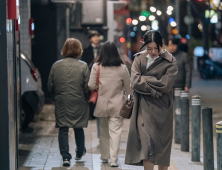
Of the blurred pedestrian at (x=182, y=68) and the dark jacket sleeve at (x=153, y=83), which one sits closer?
the dark jacket sleeve at (x=153, y=83)

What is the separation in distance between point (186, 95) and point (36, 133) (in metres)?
3.33

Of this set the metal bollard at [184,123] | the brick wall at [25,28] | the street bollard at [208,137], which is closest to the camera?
the street bollard at [208,137]

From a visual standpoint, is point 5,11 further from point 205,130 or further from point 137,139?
point 205,130

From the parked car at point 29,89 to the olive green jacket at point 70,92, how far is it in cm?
279

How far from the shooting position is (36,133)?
8.90 metres

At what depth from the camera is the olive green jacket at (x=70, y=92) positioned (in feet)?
20.0

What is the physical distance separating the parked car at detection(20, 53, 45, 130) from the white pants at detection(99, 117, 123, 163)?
3.01 meters

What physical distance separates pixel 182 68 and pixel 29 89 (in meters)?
3.14

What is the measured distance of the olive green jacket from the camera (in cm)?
611

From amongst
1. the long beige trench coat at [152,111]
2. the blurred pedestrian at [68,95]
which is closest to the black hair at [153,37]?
the long beige trench coat at [152,111]

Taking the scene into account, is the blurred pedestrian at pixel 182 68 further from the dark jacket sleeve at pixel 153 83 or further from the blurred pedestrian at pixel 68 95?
the dark jacket sleeve at pixel 153 83

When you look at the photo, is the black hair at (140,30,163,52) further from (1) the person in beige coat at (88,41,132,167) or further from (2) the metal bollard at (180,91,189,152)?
(2) the metal bollard at (180,91,189,152)

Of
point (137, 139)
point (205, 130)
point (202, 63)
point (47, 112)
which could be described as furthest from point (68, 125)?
point (202, 63)

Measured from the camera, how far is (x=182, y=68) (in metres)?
8.94
